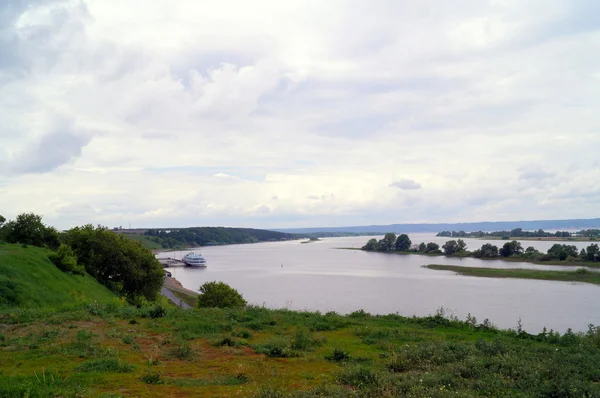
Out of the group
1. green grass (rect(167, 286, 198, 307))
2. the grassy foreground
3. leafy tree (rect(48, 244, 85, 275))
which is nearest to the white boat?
green grass (rect(167, 286, 198, 307))

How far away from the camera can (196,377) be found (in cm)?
784

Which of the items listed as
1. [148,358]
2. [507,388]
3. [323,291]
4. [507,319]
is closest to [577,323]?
[507,319]

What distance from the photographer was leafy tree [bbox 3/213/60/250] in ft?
105

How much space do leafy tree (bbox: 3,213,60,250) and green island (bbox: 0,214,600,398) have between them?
15.2 meters

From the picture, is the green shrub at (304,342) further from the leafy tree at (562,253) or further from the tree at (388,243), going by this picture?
the tree at (388,243)

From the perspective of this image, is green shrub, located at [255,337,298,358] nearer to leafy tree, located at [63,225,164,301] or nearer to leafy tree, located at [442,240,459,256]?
leafy tree, located at [63,225,164,301]

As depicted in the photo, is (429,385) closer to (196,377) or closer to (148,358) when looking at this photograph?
(196,377)

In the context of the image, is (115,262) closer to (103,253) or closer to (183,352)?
(103,253)

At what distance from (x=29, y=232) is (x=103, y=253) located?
214 inches

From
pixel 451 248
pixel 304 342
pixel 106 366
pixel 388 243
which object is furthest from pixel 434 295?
pixel 388 243

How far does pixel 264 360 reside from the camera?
9500 millimetres

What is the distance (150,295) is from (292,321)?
72.6 feet

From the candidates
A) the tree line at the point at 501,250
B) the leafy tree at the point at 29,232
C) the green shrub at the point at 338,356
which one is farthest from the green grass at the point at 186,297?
the tree line at the point at 501,250

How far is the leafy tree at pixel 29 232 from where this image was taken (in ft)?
105
